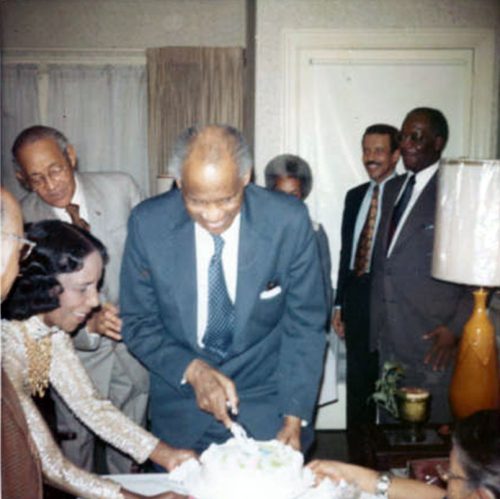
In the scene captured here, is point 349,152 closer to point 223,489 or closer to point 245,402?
point 245,402

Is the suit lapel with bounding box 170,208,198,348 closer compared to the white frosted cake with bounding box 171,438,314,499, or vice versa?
the white frosted cake with bounding box 171,438,314,499

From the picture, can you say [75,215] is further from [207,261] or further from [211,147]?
[211,147]

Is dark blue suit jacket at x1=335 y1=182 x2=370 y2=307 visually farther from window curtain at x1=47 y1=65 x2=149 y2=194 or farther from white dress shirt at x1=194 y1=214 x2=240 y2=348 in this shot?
window curtain at x1=47 y1=65 x2=149 y2=194

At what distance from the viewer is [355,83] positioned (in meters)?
3.35

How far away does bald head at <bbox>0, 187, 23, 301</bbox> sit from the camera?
1.05 metres

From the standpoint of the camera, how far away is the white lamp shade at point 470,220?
6.16 ft

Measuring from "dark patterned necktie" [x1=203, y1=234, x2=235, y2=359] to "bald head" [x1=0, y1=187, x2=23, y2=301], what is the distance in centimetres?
71

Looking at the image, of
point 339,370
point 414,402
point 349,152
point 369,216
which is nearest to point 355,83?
point 349,152

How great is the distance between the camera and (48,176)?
2.25m

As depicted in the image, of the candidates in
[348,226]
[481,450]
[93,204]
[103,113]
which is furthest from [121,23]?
[481,450]

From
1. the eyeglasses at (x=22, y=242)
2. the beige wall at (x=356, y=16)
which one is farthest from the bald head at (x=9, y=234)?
the beige wall at (x=356, y=16)

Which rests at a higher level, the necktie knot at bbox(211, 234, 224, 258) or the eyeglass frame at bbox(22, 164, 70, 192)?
the eyeglass frame at bbox(22, 164, 70, 192)

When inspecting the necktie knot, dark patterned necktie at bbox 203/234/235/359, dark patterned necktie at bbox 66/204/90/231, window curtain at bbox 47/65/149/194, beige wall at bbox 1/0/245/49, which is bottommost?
dark patterned necktie at bbox 203/234/235/359

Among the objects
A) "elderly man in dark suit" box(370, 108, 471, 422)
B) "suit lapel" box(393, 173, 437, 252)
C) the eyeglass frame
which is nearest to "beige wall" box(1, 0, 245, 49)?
"elderly man in dark suit" box(370, 108, 471, 422)
